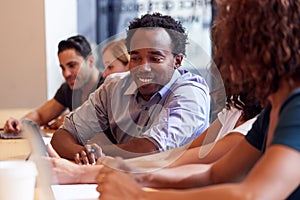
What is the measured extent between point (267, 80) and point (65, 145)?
1.07 m

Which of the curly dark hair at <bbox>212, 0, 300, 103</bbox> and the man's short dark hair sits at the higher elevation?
the curly dark hair at <bbox>212, 0, 300, 103</bbox>

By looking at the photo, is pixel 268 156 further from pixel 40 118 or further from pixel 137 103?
pixel 40 118

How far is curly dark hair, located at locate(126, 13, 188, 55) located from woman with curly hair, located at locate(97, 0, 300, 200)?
649 millimetres

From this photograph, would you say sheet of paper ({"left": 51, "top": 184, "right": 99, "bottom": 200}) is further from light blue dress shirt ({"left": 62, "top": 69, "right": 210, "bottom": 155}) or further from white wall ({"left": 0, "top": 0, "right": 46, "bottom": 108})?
white wall ({"left": 0, "top": 0, "right": 46, "bottom": 108})

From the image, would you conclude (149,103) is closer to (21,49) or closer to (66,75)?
(66,75)

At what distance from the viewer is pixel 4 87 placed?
11.1 ft

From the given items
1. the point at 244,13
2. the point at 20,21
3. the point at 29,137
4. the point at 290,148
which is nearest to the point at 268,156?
the point at 290,148

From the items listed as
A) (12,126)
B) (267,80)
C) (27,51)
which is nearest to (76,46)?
(27,51)

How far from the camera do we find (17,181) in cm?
109

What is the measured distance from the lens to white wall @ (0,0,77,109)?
10.9 ft

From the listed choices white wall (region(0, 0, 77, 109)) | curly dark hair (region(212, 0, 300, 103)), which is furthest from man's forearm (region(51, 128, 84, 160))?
white wall (region(0, 0, 77, 109))

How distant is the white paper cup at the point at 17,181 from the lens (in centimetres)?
108

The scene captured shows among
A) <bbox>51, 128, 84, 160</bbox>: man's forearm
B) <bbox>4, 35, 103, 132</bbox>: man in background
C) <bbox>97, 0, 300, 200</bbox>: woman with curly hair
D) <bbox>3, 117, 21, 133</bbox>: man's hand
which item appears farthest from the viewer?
<bbox>4, 35, 103, 132</bbox>: man in background

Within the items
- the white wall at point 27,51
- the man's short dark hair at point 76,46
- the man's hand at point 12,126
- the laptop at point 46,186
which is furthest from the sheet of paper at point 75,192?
the white wall at point 27,51
